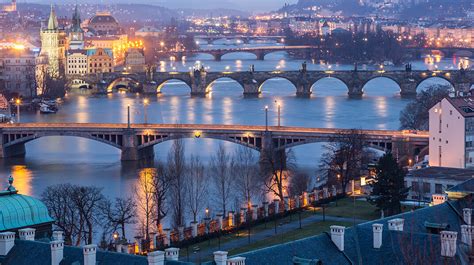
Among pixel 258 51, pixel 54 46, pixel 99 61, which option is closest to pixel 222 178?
pixel 54 46

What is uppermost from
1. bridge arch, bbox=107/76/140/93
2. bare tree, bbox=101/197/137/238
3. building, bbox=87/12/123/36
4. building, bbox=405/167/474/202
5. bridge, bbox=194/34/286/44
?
building, bbox=87/12/123/36

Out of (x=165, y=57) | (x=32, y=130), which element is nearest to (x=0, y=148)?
(x=32, y=130)

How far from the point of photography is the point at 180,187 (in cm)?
2464

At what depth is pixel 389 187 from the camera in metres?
21.8

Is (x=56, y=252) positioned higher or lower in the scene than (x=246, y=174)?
higher

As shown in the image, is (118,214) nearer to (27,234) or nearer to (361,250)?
(27,234)

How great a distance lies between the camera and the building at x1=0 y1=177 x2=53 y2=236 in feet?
48.7

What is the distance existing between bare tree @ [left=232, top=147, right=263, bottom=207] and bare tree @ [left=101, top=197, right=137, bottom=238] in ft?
6.92

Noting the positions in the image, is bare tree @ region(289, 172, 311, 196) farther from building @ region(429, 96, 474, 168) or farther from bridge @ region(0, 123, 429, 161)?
bridge @ region(0, 123, 429, 161)

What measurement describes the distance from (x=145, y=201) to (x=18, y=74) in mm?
36623

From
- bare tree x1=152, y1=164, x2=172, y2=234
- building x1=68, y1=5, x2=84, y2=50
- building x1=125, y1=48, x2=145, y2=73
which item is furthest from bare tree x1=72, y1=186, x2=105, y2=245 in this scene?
building x1=125, y1=48, x2=145, y2=73

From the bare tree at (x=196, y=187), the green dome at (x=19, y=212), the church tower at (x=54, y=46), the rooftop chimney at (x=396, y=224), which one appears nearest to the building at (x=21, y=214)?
the green dome at (x=19, y=212)

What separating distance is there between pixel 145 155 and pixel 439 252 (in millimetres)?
22529

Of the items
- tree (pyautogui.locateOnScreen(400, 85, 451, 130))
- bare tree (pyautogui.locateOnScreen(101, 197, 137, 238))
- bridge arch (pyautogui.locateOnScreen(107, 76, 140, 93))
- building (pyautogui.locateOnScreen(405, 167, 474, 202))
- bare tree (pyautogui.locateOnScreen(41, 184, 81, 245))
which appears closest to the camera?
bare tree (pyautogui.locateOnScreen(41, 184, 81, 245))
